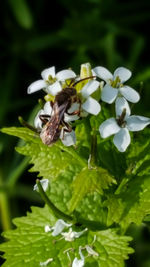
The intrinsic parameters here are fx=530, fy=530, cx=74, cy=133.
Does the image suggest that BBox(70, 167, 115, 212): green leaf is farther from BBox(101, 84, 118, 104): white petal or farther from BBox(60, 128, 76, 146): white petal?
BBox(101, 84, 118, 104): white petal

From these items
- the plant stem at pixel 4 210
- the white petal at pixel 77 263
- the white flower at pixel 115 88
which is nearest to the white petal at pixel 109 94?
the white flower at pixel 115 88

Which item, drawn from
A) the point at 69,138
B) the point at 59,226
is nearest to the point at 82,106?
the point at 69,138

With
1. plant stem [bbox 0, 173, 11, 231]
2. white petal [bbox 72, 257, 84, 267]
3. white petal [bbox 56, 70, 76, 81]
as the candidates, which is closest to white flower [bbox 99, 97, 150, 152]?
white petal [bbox 56, 70, 76, 81]

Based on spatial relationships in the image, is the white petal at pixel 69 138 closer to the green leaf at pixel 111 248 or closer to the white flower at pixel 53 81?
the white flower at pixel 53 81

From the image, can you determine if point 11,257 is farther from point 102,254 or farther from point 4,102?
point 4,102

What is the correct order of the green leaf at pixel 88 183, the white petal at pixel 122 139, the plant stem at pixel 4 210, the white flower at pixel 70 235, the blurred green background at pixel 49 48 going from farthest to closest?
the blurred green background at pixel 49 48 < the plant stem at pixel 4 210 < the white flower at pixel 70 235 < the white petal at pixel 122 139 < the green leaf at pixel 88 183

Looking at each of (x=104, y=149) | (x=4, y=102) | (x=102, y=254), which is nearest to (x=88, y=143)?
(x=104, y=149)

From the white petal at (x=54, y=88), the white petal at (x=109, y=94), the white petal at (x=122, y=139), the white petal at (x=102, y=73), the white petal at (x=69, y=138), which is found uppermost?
the white petal at (x=102, y=73)
